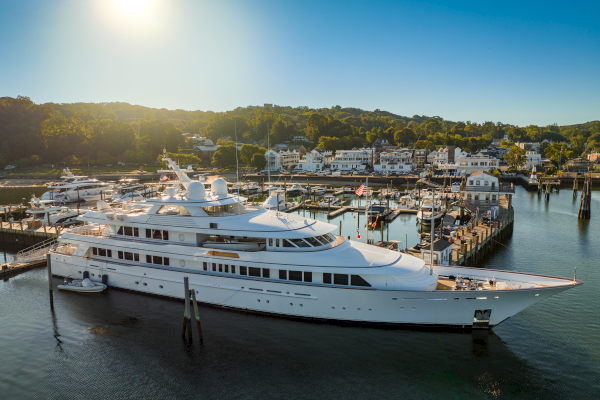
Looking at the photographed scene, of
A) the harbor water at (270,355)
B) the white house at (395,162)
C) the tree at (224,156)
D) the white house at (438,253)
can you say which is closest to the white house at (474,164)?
the white house at (395,162)

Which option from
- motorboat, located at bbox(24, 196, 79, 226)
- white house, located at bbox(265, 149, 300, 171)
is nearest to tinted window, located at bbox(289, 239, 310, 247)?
motorboat, located at bbox(24, 196, 79, 226)

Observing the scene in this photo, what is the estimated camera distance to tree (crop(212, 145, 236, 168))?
8512 centimetres

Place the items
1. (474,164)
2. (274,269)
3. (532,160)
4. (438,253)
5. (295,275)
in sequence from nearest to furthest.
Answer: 1. (295,275)
2. (274,269)
3. (438,253)
4. (474,164)
5. (532,160)

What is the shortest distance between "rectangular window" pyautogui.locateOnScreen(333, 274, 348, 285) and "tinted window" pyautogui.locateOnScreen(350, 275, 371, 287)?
239mm

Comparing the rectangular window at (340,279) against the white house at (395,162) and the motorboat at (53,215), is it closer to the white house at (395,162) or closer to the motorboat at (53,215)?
the motorboat at (53,215)

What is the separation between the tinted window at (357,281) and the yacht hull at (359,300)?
0.35m

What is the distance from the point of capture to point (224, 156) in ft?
280

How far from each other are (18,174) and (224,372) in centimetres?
8800

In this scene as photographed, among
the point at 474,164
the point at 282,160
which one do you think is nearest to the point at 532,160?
the point at 474,164

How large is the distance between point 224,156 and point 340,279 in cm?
7434

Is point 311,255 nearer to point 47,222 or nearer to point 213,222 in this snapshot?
point 213,222

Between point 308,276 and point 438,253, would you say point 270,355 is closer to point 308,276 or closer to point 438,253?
point 308,276

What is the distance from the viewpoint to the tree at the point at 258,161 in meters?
83.2

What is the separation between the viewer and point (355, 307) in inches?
578
